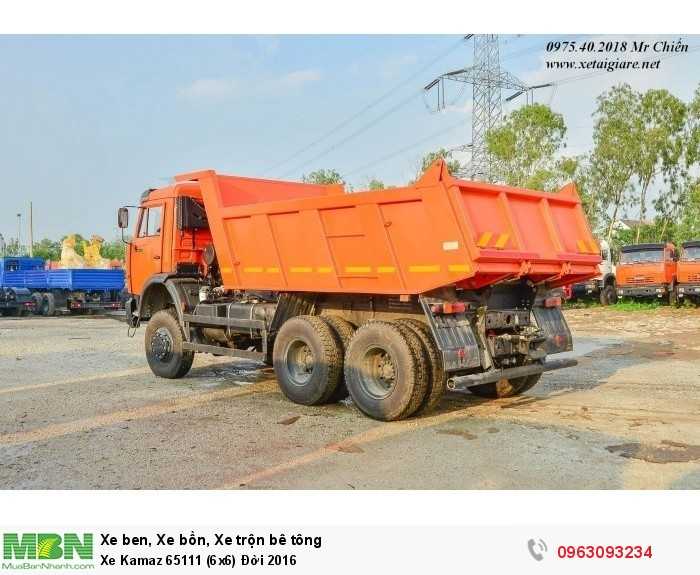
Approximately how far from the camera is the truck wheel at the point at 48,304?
77.5ft

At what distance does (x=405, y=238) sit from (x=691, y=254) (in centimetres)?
1784

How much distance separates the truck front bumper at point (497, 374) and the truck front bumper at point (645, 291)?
51.8 feet

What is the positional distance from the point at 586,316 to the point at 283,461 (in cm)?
1685

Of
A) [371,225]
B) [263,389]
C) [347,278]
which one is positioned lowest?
[263,389]

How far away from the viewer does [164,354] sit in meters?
9.41

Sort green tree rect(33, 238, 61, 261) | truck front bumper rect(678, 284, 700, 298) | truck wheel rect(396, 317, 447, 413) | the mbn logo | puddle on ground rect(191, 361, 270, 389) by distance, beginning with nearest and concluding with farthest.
A: the mbn logo → truck wheel rect(396, 317, 447, 413) → puddle on ground rect(191, 361, 270, 389) → truck front bumper rect(678, 284, 700, 298) → green tree rect(33, 238, 61, 261)

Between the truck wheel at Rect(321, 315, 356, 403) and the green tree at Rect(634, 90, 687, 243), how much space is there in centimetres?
2243

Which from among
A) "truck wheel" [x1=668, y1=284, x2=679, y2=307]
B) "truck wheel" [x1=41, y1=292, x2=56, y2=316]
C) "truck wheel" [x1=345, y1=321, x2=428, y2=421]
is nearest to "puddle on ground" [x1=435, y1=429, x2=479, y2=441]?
"truck wheel" [x1=345, y1=321, x2=428, y2=421]

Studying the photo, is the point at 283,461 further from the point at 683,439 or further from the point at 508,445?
the point at 683,439

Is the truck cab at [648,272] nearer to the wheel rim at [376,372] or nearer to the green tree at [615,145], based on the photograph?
the green tree at [615,145]

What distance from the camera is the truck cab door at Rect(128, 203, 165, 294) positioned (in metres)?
9.69

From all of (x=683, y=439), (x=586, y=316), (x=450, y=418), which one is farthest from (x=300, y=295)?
(x=586, y=316)

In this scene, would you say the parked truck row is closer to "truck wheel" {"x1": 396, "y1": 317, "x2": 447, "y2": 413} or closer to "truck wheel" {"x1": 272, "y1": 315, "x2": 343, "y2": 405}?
"truck wheel" {"x1": 272, "y1": 315, "x2": 343, "y2": 405}

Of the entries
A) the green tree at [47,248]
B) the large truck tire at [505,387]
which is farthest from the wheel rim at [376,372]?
the green tree at [47,248]
